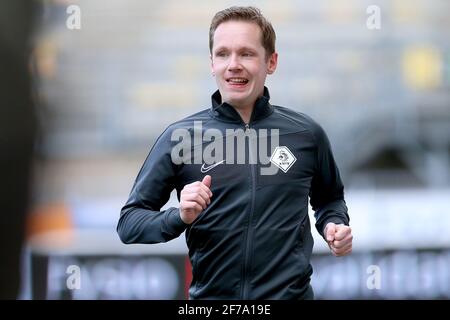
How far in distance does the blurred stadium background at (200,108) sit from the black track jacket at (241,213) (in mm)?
828

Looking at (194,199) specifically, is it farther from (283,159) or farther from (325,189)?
(325,189)

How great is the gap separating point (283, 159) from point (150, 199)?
0.30 metres

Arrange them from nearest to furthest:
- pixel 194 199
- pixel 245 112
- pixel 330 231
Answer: pixel 194 199 → pixel 330 231 → pixel 245 112

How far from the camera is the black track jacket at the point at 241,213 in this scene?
150 centimetres

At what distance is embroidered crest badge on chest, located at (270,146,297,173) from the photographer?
1.56 m

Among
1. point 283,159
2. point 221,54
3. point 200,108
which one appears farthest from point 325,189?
point 200,108

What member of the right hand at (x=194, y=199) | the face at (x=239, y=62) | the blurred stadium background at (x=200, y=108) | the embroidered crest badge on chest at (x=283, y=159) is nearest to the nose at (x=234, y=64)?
the face at (x=239, y=62)

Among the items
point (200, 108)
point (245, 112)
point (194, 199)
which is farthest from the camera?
point (200, 108)

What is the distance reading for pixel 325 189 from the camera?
1635 mm

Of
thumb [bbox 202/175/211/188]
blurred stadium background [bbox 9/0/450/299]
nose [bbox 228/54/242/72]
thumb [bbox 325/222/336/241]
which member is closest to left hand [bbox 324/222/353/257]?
thumb [bbox 325/222/336/241]

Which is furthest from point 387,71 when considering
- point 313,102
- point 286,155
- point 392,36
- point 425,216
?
point 286,155

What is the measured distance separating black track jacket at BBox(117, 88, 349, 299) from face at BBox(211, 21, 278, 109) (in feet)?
0.10

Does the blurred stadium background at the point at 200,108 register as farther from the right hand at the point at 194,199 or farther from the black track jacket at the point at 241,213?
the right hand at the point at 194,199
